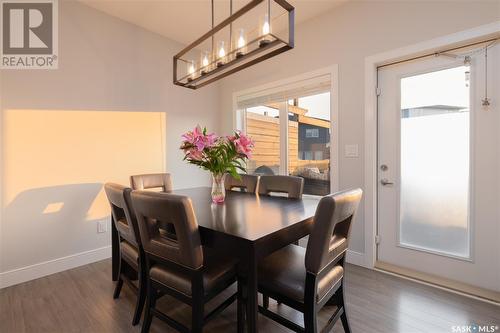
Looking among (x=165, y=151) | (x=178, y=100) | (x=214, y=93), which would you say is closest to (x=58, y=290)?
(x=165, y=151)

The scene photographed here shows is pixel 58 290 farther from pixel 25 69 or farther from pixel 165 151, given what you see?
pixel 25 69

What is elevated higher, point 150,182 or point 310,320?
point 150,182

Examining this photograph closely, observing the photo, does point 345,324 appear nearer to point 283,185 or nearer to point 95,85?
point 283,185

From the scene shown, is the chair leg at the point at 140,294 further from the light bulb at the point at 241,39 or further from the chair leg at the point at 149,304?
the light bulb at the point at 241,39

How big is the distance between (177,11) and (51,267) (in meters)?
2.97

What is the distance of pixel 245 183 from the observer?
2.50 metres

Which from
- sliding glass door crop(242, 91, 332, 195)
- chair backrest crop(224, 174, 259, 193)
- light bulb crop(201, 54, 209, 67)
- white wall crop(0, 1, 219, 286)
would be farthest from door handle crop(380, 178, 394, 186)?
white wall crop(0, 1, 219, 286)

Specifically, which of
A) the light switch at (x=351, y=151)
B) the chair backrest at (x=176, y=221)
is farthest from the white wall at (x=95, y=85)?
the light switch at (x=351, y=151)

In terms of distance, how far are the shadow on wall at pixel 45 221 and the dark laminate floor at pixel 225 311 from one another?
29 centimetres

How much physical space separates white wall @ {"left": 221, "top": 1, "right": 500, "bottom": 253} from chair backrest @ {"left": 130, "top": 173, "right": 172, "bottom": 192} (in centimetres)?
188

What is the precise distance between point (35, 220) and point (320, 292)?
8.70 ft

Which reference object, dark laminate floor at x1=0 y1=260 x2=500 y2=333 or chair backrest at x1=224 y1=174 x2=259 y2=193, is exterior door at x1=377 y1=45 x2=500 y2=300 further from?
chair backrest at x1=224 y1=174 x2=259 y2=193

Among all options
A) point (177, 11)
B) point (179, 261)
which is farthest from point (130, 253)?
point (177, 11)

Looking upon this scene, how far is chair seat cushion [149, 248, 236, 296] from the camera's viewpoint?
4.13ft
